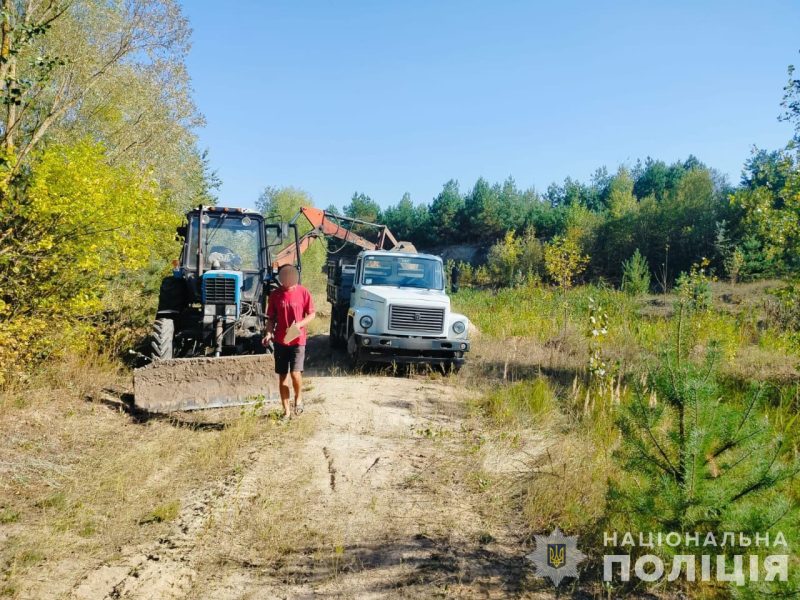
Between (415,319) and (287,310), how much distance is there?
3333 millimetres

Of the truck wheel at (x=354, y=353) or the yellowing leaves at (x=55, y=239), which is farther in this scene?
the truck wheel at (x=354, y=353)

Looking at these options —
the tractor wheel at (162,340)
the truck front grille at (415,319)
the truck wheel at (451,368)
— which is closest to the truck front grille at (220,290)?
the tractor wheel at (162,340)

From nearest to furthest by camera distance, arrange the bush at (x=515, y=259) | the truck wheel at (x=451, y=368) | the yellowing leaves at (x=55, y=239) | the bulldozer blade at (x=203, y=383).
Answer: the yellowing leaves at (x=55, y=239) → the bulldozer blade at (x=203, y=383) → the truck wheel at (x=451, y=368) → the bush at (x=515, y=259)

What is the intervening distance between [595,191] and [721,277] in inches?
1493

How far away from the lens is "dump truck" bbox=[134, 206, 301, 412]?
666 cm

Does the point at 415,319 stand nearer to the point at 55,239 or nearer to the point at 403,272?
the point at 403,272

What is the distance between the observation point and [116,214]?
6574mm

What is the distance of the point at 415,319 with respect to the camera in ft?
30.1

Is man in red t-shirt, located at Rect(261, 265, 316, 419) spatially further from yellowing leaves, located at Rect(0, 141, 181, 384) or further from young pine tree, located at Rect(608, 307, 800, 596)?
young pine tree, located at Rect(608, 307, 800, 596)

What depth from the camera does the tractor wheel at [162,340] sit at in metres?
7.52

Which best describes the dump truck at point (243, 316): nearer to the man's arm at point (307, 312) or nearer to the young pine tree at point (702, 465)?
the man's arm at point (307, 312)

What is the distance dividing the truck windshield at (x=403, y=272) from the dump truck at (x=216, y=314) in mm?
2014

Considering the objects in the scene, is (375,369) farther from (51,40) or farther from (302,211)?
(51,40)

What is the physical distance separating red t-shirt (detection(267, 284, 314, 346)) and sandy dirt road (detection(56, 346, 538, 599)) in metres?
1.14
